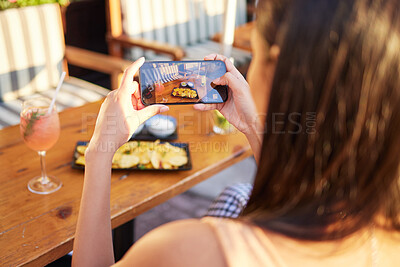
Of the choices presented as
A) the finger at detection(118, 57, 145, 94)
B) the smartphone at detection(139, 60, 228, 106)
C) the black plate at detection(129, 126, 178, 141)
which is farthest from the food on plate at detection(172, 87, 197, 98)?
the black plate at detection(129, 126, 178, 141)

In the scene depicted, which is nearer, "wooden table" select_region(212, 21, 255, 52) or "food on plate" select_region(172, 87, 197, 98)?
"food on plate" select_region(172, 87, 197, 98)

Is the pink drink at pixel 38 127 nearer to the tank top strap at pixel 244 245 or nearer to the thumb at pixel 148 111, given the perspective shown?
the thumb at pixel 148 111

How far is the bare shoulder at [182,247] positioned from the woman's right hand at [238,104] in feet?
1.85

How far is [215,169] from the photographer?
1356mm

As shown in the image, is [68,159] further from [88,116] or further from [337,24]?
[337,24]

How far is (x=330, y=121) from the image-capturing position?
0.58 m

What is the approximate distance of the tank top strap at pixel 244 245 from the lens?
0.60m

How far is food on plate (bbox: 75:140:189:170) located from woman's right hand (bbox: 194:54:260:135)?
19 cm

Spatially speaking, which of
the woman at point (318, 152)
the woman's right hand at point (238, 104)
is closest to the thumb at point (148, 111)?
the woman's right hand at point (238, 104)

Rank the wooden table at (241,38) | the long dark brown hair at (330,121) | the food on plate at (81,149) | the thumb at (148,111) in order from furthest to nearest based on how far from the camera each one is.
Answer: the wooden table at (241,38)
the food on plate at (81,149)
the thumb at (148,111)
the long dark brown hair at (330,121)

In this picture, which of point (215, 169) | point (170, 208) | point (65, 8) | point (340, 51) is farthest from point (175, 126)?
point (65, 8)

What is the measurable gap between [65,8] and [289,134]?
330 centimetres

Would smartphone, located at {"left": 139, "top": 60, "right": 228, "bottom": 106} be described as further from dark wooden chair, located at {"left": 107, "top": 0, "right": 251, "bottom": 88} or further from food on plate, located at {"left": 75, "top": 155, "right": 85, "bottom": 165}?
dark wooden chair, located at {"left": 107, "top": 0, "right": 251, "bottom": 88}

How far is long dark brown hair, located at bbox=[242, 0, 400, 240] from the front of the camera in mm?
536
